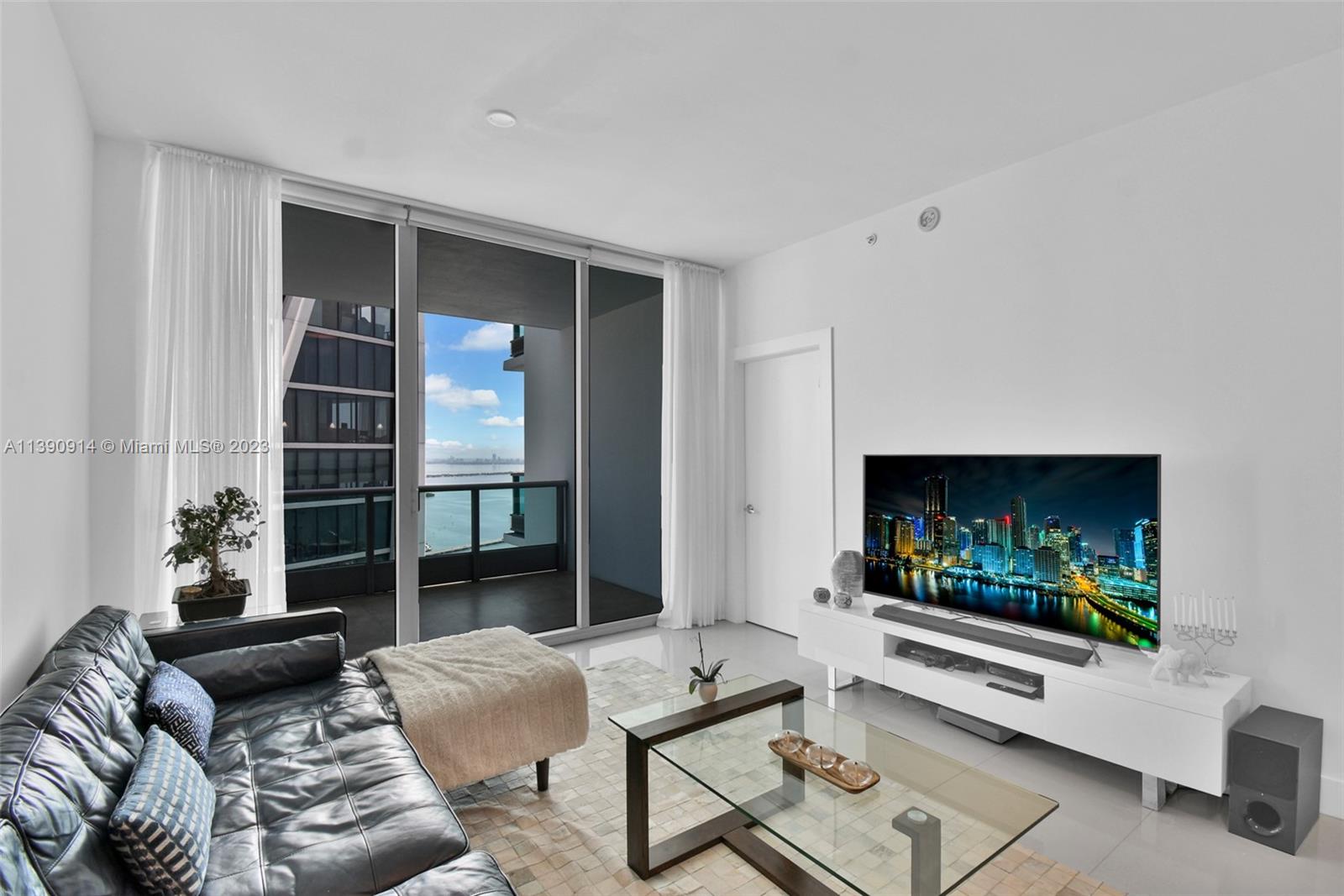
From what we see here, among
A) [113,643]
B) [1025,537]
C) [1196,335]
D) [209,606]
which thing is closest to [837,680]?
[1025,537]

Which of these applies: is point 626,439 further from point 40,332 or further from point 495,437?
point 40,332

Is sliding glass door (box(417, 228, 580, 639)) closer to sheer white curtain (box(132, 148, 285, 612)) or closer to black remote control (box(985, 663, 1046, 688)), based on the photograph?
sheer white curtain (box(132, 148, 285, 612))

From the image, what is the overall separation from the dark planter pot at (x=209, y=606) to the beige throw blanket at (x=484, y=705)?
2.29 feet

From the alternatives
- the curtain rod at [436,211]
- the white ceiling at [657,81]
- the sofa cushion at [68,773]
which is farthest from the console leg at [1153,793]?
the curtain rod at [436,211]

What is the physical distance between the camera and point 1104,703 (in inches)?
100

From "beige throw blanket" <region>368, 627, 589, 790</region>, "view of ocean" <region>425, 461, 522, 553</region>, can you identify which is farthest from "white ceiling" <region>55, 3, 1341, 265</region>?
"beige throw blanket" <region>368, 627, 589, 790</region>

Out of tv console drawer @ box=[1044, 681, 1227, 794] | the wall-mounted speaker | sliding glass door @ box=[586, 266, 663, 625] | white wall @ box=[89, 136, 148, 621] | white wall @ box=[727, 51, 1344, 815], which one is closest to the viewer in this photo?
the wall-mounted speaker

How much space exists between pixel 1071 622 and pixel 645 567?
11.0ft

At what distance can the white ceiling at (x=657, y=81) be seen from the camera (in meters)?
2.24

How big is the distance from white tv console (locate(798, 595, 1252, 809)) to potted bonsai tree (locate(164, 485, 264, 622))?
3.00m

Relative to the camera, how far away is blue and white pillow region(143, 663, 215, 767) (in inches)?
71.6

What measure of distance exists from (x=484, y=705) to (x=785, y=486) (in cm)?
297

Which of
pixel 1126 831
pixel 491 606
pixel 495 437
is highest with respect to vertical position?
pixel 495 437

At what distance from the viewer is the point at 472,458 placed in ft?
15.3
